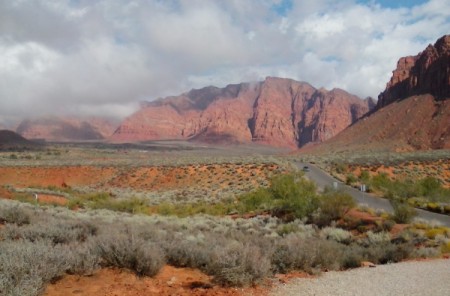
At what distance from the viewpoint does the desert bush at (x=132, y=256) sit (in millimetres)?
8641

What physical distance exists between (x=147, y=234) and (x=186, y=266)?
93.8 inches

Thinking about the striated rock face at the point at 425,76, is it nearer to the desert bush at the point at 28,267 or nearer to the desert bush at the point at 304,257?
the desert bush at the point at 304,257

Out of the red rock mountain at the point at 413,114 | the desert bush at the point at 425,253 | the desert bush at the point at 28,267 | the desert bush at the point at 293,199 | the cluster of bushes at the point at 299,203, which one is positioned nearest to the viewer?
the desert bush at the point at 28,267

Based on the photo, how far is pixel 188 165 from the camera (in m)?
61.2

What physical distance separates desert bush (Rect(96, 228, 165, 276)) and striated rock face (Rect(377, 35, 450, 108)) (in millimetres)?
109522

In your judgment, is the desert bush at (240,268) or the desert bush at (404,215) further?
the desert bush at (404,215)

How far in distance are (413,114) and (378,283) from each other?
106393 mm

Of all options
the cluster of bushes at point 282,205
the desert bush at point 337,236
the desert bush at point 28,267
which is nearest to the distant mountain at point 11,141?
the cluster of bushes at point 282,205

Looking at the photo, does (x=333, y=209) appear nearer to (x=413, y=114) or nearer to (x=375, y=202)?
(x=375, y=202)

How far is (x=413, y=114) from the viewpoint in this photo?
10575 centimetres

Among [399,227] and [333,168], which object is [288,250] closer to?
[399,227]

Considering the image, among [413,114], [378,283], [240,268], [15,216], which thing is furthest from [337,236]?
[413,114]

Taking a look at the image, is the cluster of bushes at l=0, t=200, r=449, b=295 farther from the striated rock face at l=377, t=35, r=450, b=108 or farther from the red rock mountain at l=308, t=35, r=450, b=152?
the striated rock face at l=377, t=35, r=450, b=108

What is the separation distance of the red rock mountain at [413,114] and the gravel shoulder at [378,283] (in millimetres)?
86707
